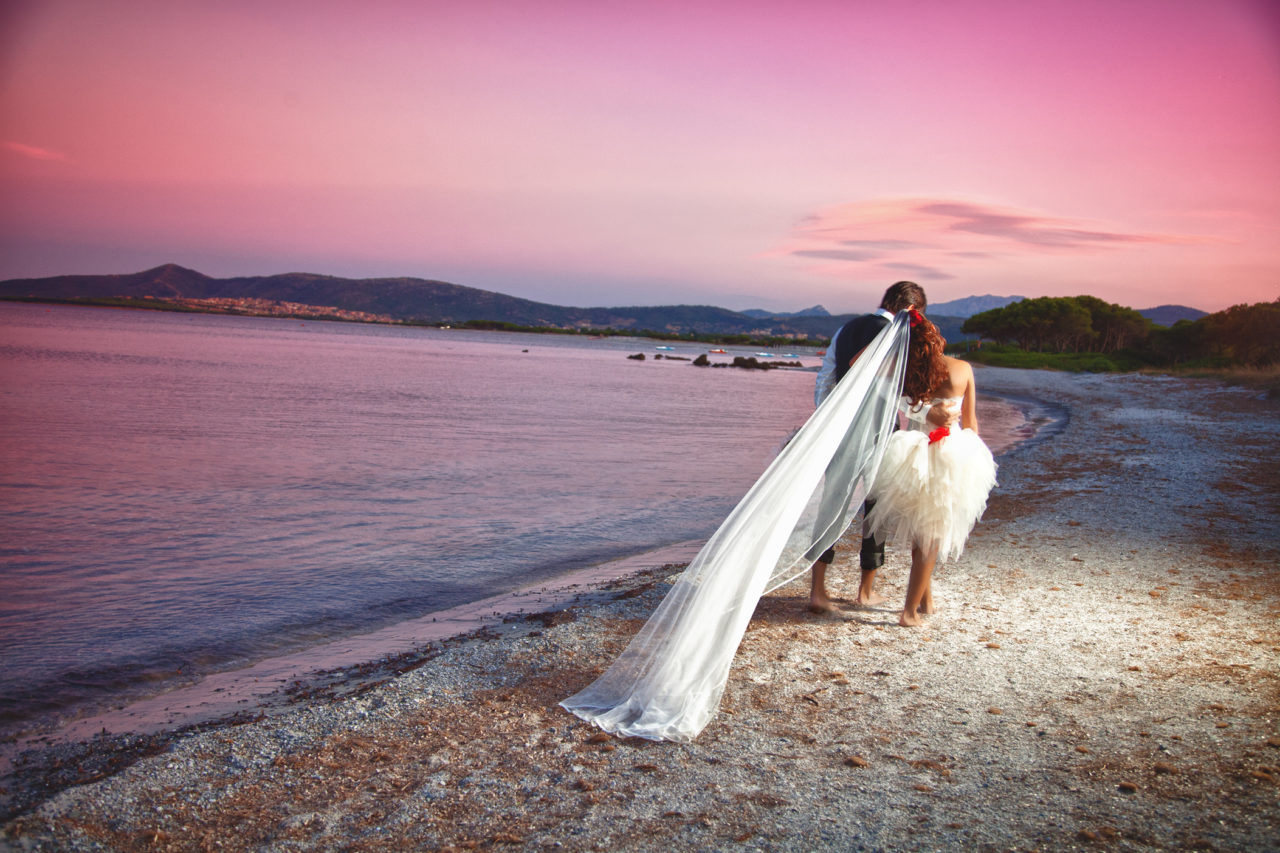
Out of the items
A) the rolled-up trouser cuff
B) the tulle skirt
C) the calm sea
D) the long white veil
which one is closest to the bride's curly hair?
the long white veil

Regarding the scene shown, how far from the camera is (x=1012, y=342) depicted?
103 meters

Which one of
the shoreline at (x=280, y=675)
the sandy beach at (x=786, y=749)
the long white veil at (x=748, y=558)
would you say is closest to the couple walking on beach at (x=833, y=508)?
the long white veil at (x=748, y=558)

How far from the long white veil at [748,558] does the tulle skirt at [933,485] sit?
19 centimetres

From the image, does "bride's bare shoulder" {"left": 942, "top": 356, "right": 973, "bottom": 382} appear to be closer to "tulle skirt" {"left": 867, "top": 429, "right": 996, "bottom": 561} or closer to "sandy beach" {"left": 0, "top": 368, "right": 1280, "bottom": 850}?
"tulle skirt" {"left": 867, "top": 429, "right": 996, "bottom": 561}

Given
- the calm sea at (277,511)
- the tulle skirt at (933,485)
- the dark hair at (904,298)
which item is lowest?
the calm sea at (277,511)

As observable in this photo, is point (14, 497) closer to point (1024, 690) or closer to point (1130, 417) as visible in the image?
point (1024, 690)

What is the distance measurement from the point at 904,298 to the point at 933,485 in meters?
1.27

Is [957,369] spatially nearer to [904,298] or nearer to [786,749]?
[904,298]

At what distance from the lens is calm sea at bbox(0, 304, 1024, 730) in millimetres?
6266

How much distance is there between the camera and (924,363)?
16.9 feet

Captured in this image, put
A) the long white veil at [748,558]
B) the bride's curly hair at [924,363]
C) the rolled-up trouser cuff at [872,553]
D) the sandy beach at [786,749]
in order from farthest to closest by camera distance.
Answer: the rolled-up trouser cuff at [872,553] < the bride's curly hair at [924,363] < the long white veil at [748,558] < the sandy beach at [786,749]

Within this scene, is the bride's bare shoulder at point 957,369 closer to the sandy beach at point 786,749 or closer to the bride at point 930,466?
the bride at point 930,466

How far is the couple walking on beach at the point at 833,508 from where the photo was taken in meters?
4.22

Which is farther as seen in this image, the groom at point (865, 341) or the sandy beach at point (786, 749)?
the groom at point (865, 341)
